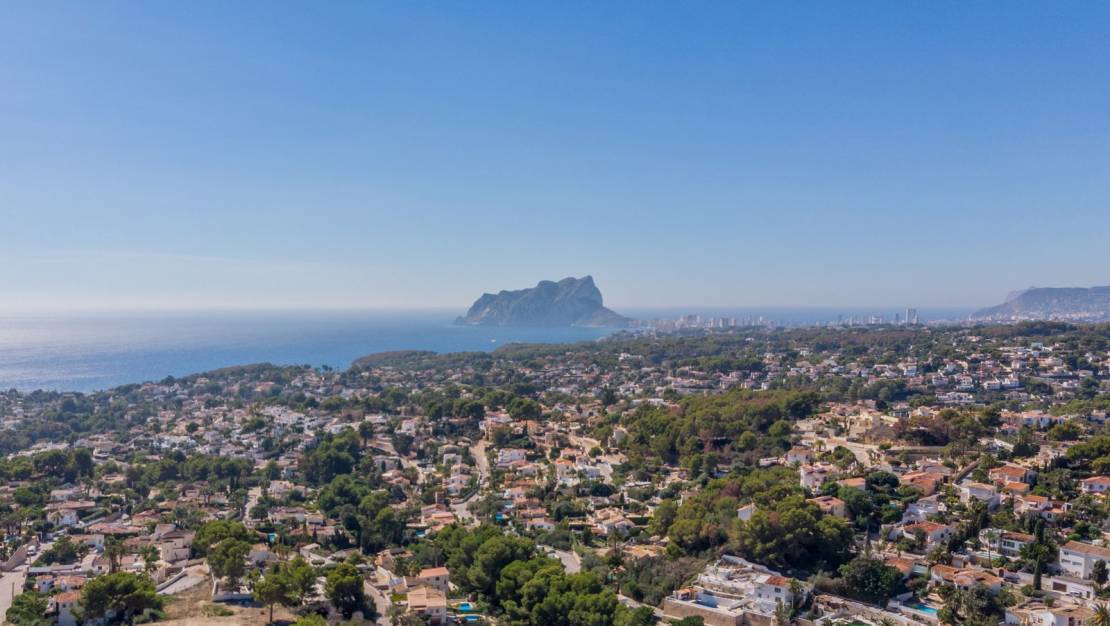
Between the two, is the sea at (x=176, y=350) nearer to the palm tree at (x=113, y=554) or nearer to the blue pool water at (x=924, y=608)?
the palm tree at (x=113, y=554)

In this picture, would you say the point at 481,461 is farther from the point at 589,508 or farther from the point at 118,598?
the point at 118,598

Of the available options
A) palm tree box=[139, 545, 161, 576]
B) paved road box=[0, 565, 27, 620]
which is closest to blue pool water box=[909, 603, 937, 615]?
palm tree box=[139, 545, 161, 576]

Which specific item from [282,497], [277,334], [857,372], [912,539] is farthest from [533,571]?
[277,334]

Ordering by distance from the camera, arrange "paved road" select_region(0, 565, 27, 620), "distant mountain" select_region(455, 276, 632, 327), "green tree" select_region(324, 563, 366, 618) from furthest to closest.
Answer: "distant mountain" select_region(455, 276, 632, 327), "paved road" select_region(0, 565, 27, 620), "green tree" select_region(324, 563, 366, 618)

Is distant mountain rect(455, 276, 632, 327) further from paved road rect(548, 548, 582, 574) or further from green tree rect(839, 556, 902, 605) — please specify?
green tree rect(839, 556, 902, 605)

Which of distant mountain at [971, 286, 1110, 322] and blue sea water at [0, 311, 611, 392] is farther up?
distant mountain at [971, 286, 1110, 322]

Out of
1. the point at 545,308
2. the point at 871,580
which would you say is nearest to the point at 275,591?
the point at 871,580

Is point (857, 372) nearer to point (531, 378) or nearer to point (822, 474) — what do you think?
point (531, 378)
